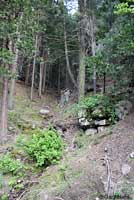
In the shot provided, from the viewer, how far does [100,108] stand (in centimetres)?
1121

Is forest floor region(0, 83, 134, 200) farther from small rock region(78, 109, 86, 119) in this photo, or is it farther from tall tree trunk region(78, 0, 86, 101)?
tall tree trunk region(78, 0, 86, 101)


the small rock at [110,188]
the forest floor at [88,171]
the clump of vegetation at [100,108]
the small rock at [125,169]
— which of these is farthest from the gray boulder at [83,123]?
the small rock at [110,188]

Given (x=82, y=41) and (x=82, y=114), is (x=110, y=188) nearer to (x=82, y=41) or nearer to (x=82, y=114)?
(x=82, y=114)

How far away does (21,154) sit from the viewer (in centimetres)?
1030

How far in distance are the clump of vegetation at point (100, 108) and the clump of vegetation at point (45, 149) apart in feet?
5.91

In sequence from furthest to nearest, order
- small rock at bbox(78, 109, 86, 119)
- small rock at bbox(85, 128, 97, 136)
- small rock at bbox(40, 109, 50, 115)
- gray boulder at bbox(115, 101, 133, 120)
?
small rock at bbox(40, 109, 50, 115), small rock at bbox(78, 109, 86, 119), small rock at bbox(85, 128, 97, 136), gray boulder at bbox(115, 101, 133, 120)

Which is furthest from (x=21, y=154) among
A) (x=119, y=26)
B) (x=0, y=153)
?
(x=119, y=26)

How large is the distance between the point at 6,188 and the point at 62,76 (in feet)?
59.9

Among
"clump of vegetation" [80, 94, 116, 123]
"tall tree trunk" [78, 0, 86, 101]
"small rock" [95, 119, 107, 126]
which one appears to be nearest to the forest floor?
"small rock" [95, 119, 107, 126]

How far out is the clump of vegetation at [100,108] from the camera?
10803 millimetres

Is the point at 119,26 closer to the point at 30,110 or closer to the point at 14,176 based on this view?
the point at 14,176

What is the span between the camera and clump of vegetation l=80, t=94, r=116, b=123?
35.4 feet

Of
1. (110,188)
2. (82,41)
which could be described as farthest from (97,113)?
(82,41)

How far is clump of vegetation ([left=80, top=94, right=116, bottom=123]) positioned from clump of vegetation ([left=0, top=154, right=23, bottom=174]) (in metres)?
3.03
